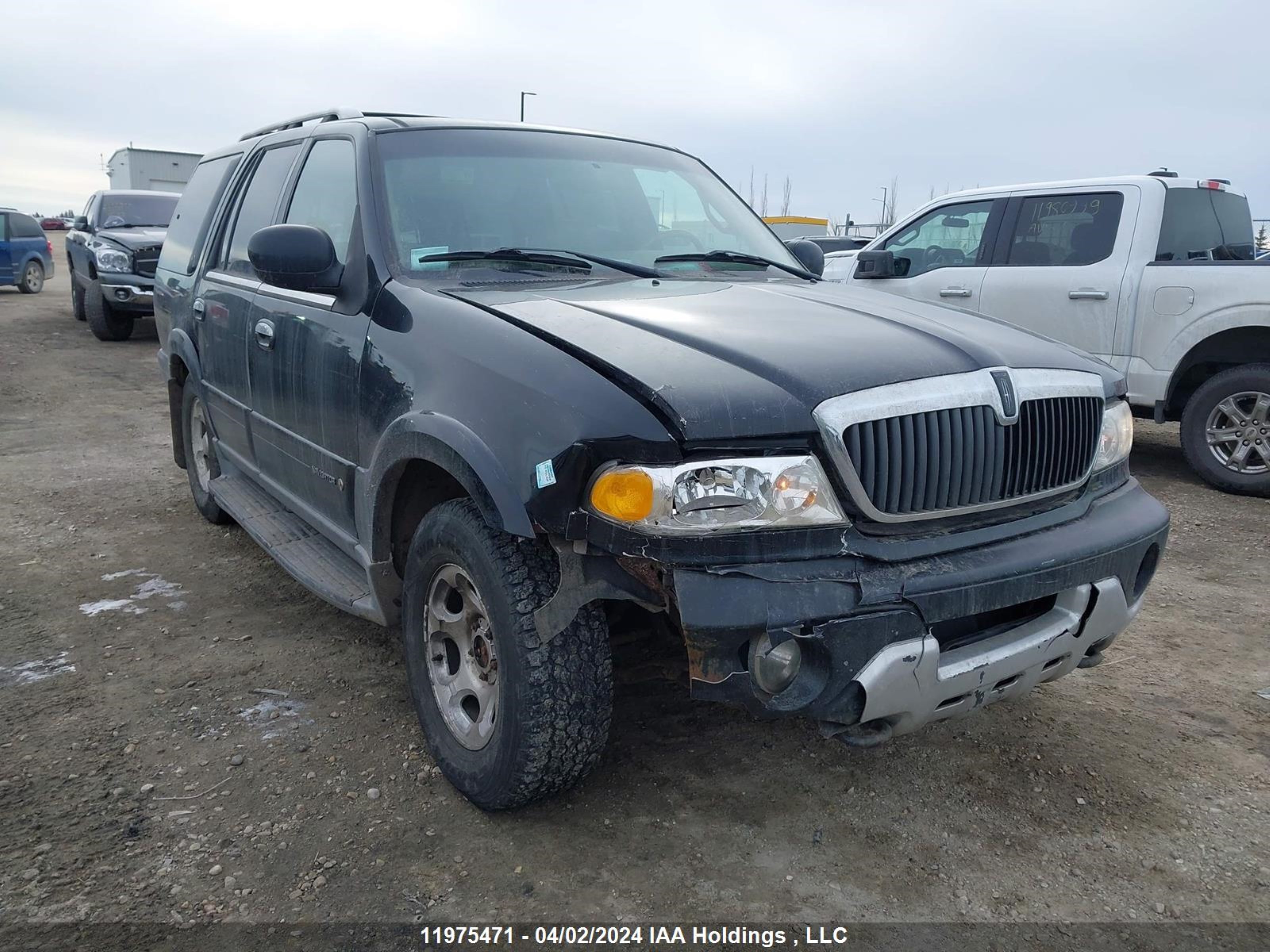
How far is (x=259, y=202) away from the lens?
4219 millimetres

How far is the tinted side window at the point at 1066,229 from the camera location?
6.53m

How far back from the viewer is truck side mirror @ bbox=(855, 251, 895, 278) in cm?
595

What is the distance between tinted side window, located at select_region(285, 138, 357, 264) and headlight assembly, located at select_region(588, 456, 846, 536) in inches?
63.7

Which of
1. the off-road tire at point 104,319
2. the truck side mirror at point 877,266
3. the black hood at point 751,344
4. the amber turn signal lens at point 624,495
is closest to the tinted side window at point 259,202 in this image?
the black hood at point 751,344

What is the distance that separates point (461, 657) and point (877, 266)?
433cm

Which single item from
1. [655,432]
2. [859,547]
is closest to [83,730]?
[655,432]

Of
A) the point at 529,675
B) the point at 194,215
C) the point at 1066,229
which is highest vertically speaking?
the point at 1066,229

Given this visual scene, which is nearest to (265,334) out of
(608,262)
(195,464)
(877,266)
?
(608,262)

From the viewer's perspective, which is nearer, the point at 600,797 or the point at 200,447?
the point at 600,797

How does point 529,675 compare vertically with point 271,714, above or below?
above

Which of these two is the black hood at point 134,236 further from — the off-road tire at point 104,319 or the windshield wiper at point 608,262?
the windshield wiper at point 608,262

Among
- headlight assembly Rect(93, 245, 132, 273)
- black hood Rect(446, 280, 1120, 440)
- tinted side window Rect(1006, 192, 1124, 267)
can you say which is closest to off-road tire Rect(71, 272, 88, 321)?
headlight assembly Rect(93, 245, 132, 273)

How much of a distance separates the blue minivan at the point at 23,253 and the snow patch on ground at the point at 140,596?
16.7 m

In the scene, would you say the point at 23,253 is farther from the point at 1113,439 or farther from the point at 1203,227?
the point at 1113,439
